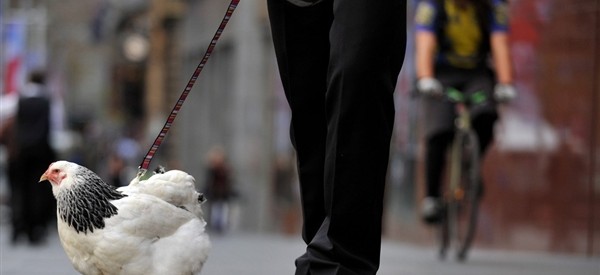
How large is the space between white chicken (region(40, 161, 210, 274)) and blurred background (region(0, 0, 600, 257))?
24.6ft

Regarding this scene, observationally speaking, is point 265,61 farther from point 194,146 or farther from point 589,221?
point 589,221

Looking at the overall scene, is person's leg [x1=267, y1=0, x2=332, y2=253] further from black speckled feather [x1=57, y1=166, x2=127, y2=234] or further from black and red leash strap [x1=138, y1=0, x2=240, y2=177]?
black speckled feather [x1=57, y1=166, x2=127, y2=234]

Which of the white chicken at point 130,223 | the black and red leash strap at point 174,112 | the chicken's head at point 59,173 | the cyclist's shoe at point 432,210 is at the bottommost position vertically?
the cyclist's shoe at point 432,210

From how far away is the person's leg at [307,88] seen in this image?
4.63m

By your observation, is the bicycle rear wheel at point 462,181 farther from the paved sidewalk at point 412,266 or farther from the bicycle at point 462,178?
the paved sidewalk at point 412,266

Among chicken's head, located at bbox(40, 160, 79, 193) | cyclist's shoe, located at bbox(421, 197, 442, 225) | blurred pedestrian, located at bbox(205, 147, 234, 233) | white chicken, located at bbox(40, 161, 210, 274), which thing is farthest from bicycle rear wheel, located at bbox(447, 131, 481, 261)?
blurred pedestrian, located at bbox(205, 147, 234, 233)

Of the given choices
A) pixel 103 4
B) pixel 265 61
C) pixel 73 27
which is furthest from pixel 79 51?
pixel 265 61

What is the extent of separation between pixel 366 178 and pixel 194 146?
34.5 meters

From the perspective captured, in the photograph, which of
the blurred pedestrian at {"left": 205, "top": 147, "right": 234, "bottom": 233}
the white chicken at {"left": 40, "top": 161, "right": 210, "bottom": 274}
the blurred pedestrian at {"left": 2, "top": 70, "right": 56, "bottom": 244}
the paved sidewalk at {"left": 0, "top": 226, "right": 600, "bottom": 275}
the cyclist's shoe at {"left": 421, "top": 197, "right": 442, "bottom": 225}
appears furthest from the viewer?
the blurred pedestrian at {"left": 205, "top": 147, "right": 234, "bottom": 233}

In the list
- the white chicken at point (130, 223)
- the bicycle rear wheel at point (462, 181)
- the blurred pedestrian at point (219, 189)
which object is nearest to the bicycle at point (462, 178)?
the bicycle rear wheel at point (462, 181)

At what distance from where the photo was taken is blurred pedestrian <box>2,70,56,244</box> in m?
17.4

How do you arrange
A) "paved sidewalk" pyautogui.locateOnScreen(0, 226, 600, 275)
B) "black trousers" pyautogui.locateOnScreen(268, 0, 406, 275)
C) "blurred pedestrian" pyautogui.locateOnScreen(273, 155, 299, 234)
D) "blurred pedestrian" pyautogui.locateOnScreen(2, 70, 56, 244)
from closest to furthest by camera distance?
1. "black trousers" pyautogui.locateOnScreen(268, 0, 406, 275)
2. "paved sidewalk" pyautogui.locateOnScreen(0, 226, 600, 275)
3. "blurred pedestrian" pyautogui.locateOnScreen(2, 70, 56, 244)
4. "blurred pedestrian" pyautogui.locateOnScreen(273, 155, 299, 234)

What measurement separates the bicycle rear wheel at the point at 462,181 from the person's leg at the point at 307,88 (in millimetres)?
5109

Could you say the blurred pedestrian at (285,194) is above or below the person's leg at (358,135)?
below
